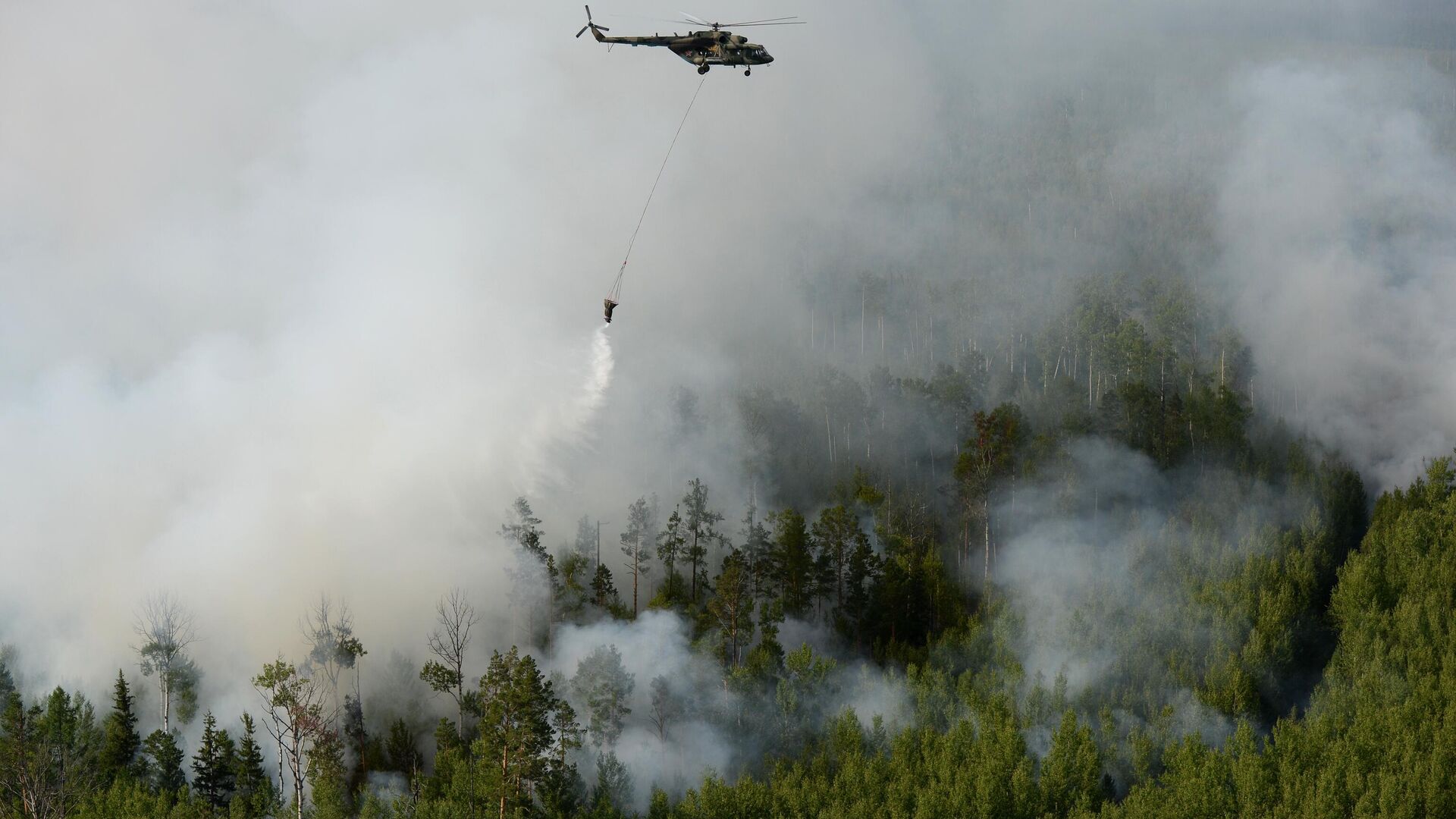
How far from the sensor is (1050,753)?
88000mm

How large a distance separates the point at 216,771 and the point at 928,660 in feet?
172

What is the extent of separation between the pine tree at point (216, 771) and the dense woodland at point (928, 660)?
0.18 metres

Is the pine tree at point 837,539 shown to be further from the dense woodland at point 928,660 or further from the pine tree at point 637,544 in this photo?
the pine tree at point 637,544

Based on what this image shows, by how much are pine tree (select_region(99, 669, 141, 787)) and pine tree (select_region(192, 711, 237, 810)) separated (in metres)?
6.92

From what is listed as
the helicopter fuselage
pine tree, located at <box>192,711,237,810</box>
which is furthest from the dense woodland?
the helicopter fuselage

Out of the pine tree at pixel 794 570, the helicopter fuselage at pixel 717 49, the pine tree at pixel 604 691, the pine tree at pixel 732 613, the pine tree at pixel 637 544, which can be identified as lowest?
the pine tree at pixel 604 691

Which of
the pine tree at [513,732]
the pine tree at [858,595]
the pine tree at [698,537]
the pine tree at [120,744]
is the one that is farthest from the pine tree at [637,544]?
the pine tree at [120,744]

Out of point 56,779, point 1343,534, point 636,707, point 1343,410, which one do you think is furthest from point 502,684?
point 1343,410

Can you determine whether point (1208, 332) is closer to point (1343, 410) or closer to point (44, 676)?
point (1343, 410)

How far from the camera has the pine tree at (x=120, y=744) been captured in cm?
9175

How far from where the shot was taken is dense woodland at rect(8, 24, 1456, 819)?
83.8 metres

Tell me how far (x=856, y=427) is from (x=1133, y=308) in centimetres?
5006

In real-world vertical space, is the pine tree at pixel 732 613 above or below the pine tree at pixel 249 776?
above

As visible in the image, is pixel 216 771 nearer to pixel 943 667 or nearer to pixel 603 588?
pixel 603 588
